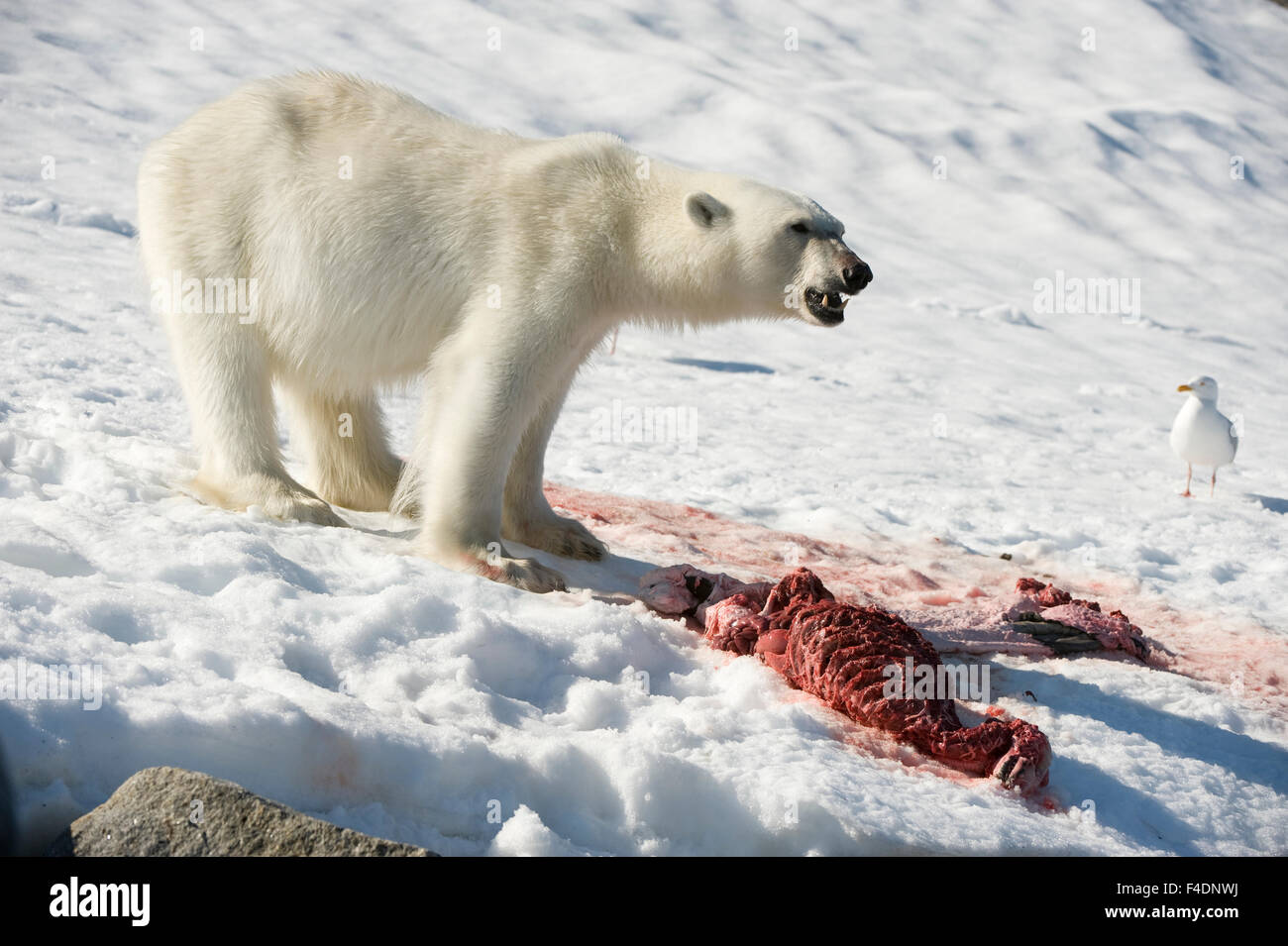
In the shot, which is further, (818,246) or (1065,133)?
(1065,133)

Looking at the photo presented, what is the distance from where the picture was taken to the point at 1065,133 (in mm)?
24250

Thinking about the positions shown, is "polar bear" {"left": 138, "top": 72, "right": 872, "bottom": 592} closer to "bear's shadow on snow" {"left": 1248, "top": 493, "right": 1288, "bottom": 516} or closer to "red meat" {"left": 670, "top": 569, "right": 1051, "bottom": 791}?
"red meat" {"left": 670, "top": 569, "right": 1051, "bottom": 791}

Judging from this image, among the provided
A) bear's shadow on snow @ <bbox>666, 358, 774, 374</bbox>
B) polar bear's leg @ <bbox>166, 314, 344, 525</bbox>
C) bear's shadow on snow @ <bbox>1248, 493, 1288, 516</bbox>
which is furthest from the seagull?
polar bear's leg @ <bbox>166, 314, 344, 525</bbox>

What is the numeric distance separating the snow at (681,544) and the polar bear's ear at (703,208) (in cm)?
143

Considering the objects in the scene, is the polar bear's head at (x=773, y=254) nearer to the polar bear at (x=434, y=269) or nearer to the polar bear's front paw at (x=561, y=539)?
the polar bear at (x=434, y=269)

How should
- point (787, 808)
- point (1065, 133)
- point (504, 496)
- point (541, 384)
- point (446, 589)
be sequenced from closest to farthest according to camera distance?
point (787, 808) → point (446, 589) → point (541, 384) → point (504, 496) → point (1065, 133)

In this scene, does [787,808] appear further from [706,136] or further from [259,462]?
[706,136]

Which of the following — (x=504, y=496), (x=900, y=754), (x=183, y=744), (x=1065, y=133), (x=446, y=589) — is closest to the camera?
(x=183, y=744)

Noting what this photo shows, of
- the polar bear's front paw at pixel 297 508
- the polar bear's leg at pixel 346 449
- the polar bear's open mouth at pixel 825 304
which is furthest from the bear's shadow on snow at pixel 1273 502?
the polar bear's front paw at pixel 297 508

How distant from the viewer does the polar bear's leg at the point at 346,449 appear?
5211mm

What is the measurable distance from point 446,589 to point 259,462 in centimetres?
113

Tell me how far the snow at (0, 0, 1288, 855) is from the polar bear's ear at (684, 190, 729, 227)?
1432 mm
